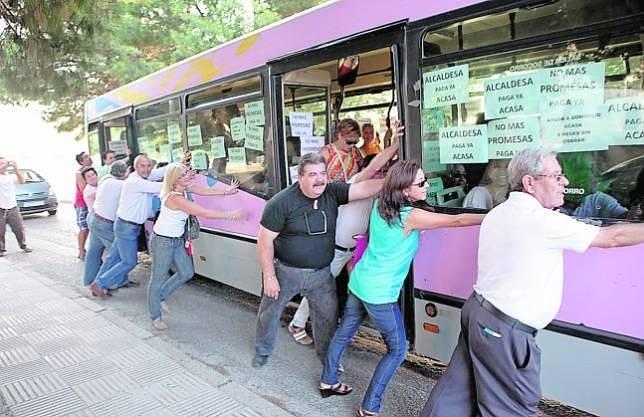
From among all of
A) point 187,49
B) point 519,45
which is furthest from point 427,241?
point 187,49

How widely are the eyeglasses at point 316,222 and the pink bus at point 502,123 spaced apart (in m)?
0.67

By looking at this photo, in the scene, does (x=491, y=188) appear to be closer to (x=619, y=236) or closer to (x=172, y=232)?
(x=619, y=236)

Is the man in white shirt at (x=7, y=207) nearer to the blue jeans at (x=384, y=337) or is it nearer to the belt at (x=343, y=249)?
the belt at (x=343, y=249)

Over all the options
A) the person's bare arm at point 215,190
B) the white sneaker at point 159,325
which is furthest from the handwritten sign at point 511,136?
the white sneaker at point 159,325

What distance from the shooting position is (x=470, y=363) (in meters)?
2.48

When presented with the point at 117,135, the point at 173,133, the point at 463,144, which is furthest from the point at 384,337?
the point at 117,135

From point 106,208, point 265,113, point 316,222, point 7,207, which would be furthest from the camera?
point 7,207

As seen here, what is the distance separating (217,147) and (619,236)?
13.3 ft

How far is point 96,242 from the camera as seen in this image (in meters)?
6.24

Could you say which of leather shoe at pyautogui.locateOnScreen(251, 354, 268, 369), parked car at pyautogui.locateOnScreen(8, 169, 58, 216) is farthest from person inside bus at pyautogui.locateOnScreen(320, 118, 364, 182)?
parked car at pyautogui.locateOnScreen(8, 169, 58, 216)

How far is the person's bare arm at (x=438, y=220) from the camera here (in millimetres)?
2734

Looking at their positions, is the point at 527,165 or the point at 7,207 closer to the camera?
the point at 527,165

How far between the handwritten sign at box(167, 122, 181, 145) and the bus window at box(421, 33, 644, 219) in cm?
361

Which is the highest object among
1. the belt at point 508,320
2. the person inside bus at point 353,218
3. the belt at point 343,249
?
the person inside bus at point 353,218
